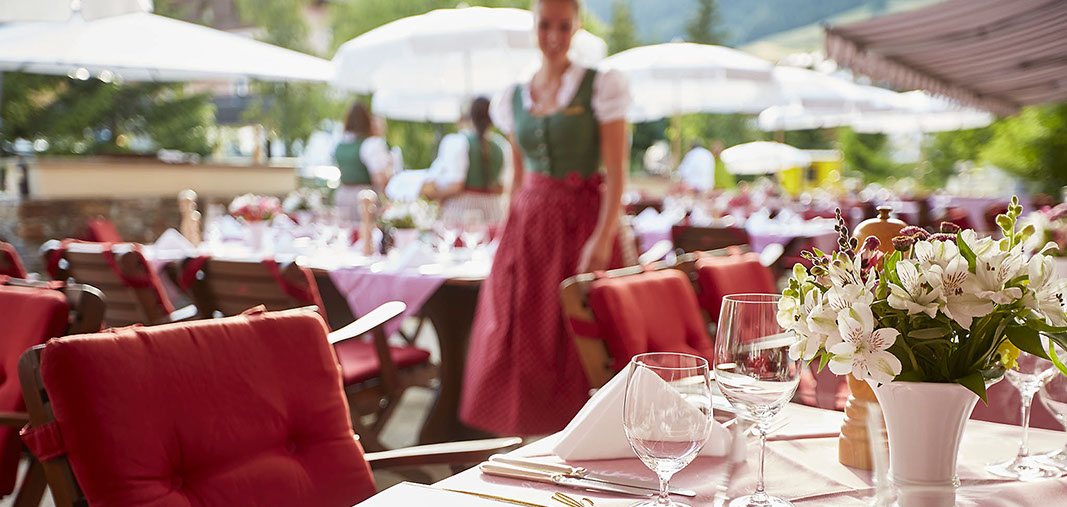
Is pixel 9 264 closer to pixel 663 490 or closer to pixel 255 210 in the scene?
pixel 255 210

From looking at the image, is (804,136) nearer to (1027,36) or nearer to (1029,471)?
(1027,36)

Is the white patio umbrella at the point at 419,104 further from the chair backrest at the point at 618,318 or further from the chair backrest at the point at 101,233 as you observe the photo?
the chair backrest at the point at 618,318

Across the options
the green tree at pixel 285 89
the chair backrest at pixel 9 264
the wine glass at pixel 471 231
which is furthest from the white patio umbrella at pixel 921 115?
the chair backrest at pixel 9 264

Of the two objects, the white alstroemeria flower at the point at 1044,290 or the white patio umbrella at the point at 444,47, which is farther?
the white patio umbrella at the point at 444,47

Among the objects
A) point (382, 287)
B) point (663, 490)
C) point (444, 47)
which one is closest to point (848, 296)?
point (663, 490)

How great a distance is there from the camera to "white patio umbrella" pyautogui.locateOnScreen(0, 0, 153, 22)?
3498mm

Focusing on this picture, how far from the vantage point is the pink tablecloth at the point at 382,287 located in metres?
3.24

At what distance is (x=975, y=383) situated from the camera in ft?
3.20

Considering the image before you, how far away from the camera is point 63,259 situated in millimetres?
3252

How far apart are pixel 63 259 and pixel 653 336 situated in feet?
7.48

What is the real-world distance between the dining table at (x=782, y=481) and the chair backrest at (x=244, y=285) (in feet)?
5.12

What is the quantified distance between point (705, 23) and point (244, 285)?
109 ft

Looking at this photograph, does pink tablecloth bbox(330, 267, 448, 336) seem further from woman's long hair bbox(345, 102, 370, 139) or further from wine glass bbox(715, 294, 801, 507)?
woman's long hair bbox(345, 102, 370, 139)

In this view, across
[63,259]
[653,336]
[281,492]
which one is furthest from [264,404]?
[63,259]
